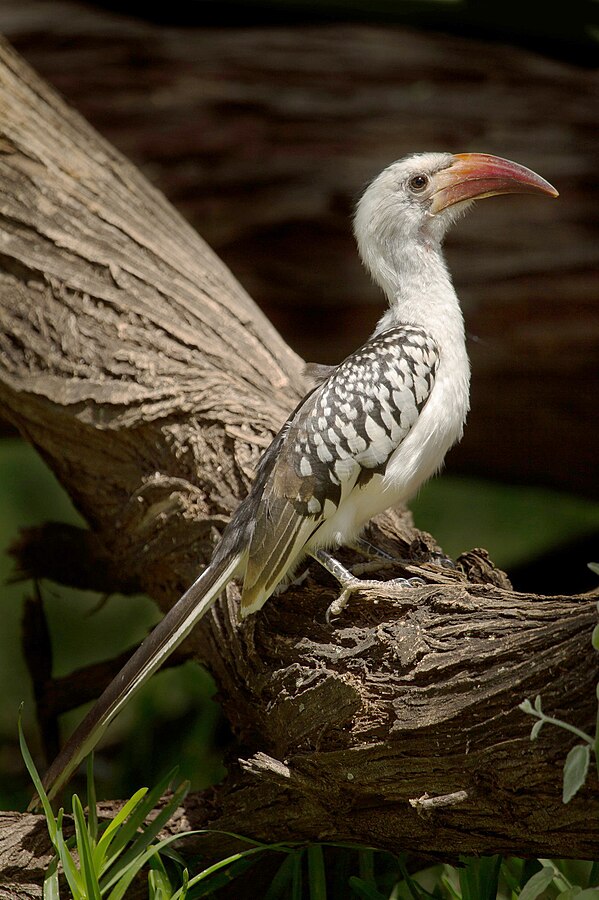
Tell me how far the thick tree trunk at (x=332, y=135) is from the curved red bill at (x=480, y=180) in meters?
1.71

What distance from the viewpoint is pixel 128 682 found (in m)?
2.22

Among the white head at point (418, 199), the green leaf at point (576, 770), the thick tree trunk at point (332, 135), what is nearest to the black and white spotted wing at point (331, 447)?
the white head at point (418, 199)

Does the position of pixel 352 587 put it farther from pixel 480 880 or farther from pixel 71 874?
pixel 71 874

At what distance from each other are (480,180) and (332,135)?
2.00 m

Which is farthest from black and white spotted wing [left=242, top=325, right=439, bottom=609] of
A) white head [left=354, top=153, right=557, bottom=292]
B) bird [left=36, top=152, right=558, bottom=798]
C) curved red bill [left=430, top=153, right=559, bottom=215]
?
curved red bill [left=430, top=153, right=559, bottom=215]

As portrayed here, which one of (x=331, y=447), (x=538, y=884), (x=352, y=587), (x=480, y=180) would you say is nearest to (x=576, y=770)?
(x=538, y=884)

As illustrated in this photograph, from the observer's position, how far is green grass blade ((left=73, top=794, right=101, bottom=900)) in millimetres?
2090

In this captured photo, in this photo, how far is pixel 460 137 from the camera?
14.6 feet

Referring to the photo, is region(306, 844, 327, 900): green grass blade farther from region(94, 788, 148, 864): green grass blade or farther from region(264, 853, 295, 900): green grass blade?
region(94, 788, 148, 864): green grass blade

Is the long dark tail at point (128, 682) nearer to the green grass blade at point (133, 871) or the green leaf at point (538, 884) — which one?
the green grass blade at point (133, 871)

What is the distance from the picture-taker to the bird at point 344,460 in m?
2.26

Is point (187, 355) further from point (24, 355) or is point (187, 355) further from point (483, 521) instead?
point (483, 521)

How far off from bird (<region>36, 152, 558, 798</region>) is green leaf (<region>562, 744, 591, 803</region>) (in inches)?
32.4

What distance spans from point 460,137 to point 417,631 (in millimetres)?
3167
